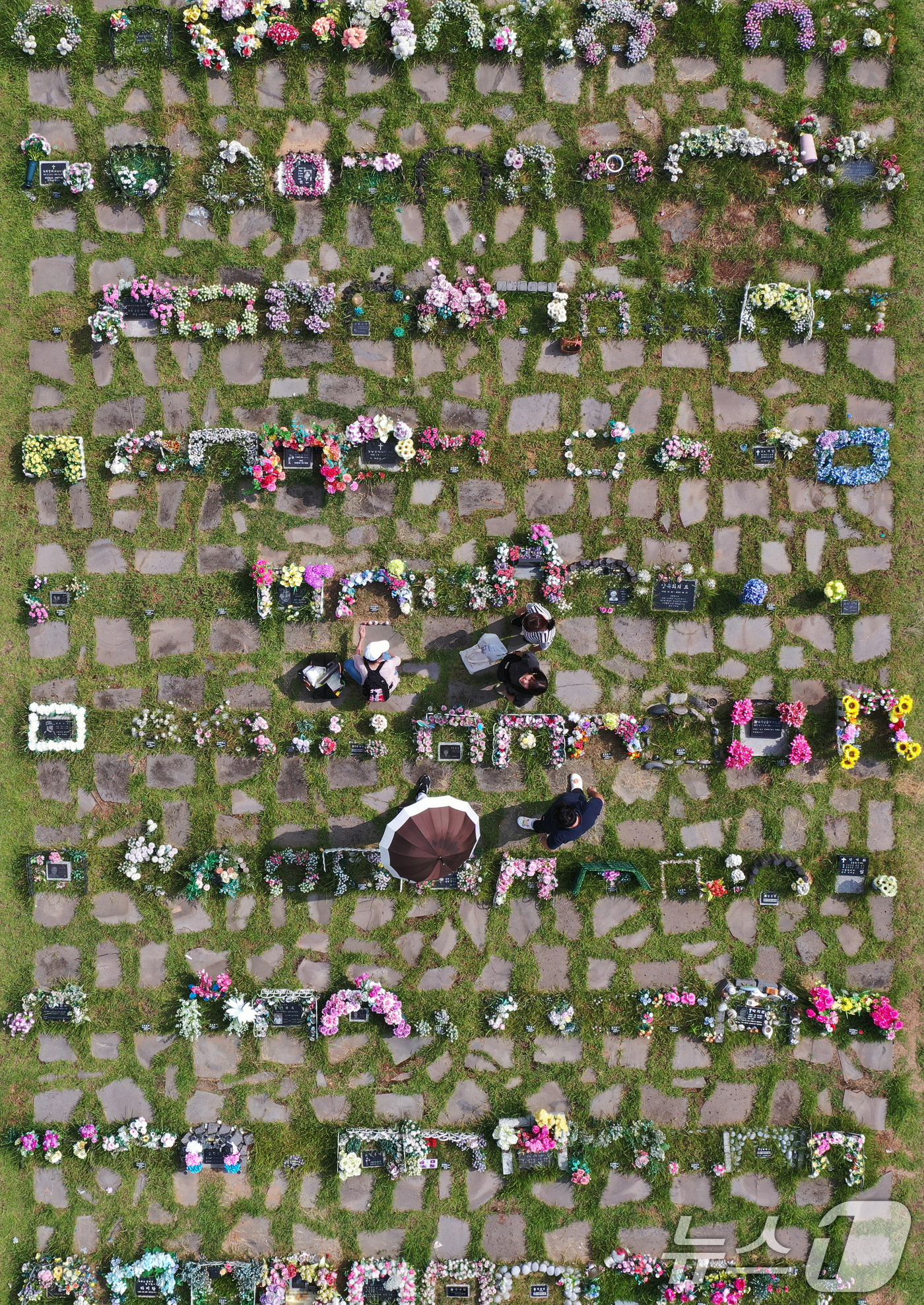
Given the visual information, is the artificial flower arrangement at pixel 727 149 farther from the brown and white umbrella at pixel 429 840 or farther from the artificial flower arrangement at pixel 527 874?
the artificial flower arrangement at pixel 527 874

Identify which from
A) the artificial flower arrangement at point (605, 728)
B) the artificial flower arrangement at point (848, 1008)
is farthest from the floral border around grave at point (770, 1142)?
the artificial flower arrangement at point (605, 728)

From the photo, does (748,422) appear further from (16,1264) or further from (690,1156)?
(16,1264)

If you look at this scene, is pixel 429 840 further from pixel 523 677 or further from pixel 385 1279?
pixel 385 1279

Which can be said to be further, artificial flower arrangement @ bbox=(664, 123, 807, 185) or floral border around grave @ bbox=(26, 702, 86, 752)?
floral border around grave @ bbox=(26, 702, 86, 752)

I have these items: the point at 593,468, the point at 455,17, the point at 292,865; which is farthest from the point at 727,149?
the point at 292,865

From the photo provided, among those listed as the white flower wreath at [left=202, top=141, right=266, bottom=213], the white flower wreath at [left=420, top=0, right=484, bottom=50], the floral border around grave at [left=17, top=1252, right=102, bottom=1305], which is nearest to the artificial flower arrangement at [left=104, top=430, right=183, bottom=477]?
the white flower wreath at [left=202, top=141, right=266, bottom=213]

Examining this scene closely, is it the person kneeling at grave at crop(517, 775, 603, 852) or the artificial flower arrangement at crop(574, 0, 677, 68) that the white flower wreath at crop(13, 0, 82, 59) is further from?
the person kneeling at grave at crop(517, 775, 603, 852)
